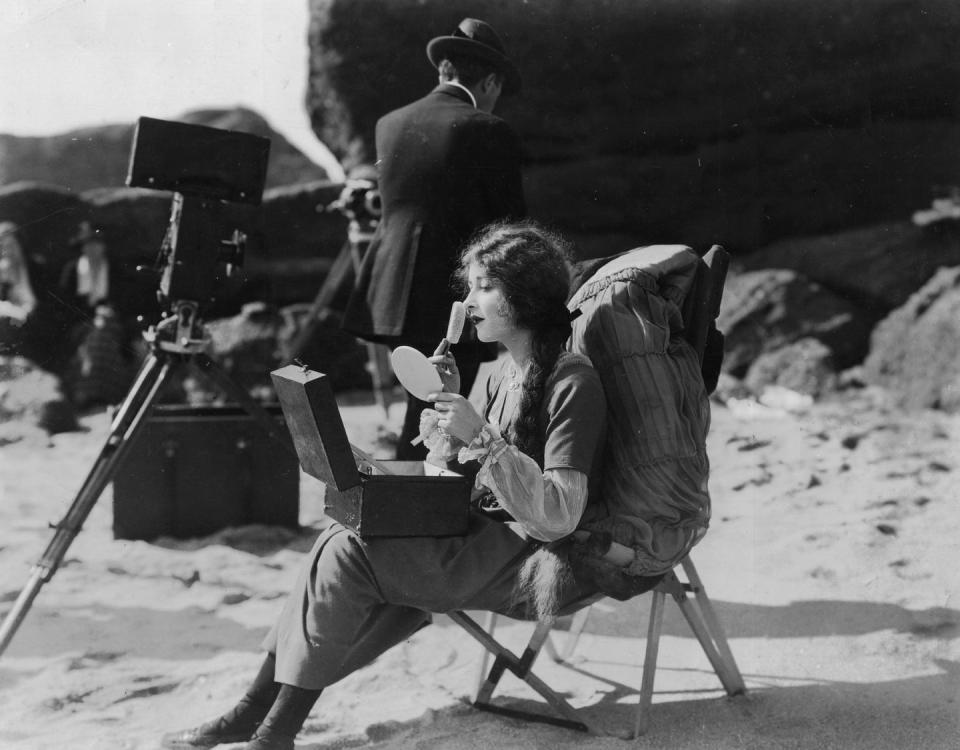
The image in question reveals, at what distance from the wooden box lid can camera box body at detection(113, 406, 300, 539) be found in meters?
2.23

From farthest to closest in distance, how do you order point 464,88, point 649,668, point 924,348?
point 924,348 < point 464,88 < point 649,668

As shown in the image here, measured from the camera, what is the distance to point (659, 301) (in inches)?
99.7

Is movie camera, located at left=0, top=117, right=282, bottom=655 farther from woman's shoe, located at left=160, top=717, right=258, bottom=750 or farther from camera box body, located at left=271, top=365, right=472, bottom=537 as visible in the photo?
camera box body, located at left=271, top=365, right=472, bottom=537

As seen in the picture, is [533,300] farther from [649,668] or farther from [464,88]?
[464,88]

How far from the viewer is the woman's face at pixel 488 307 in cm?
231

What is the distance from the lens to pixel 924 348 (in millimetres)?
6949

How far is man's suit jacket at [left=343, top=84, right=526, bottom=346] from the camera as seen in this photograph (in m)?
3.33

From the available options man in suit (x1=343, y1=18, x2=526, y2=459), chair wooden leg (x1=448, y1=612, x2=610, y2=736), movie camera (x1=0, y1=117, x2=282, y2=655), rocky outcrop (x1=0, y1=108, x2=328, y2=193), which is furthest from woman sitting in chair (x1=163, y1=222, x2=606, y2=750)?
rocky outcrop (x1=0, y1=108, x2=328, y2=193)

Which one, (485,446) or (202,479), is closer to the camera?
(485,446)

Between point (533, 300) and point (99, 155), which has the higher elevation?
point (99, 155)

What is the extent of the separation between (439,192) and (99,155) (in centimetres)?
1592

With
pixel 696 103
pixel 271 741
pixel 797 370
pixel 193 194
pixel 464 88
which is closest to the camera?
pixel 271 741

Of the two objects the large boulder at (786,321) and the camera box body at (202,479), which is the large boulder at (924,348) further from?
the camera box body at (202,479)

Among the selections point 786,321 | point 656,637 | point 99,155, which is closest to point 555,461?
point 656,637
